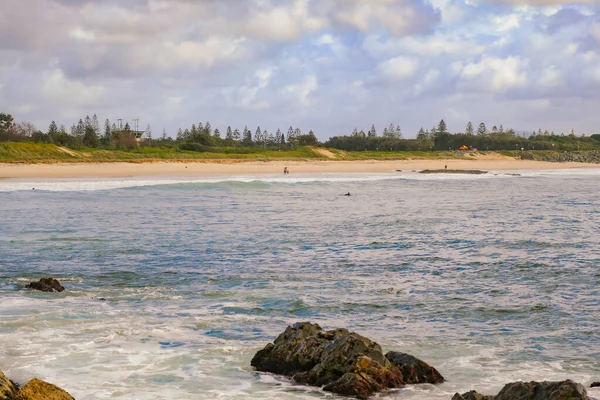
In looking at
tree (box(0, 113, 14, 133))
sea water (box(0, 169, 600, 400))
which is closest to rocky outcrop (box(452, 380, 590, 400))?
sea water (box(0, 169, 600, 400))

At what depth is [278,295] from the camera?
14188 millimetres

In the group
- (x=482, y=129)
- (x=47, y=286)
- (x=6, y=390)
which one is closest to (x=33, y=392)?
(x=6, y=390)

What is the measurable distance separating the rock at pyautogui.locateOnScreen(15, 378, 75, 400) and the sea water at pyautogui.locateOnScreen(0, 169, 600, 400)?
1212mm

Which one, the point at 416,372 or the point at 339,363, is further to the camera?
the point at 416,372

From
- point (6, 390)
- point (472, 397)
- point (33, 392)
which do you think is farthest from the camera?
point (472, 397)

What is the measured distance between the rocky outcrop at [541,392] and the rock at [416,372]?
113 cm

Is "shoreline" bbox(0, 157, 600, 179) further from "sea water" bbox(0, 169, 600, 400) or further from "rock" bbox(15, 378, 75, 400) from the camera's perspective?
"rock" bbox(15, 378, 75, 400)

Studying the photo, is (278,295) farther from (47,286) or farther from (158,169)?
(158,169)

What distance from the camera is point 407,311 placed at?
13.0 metres

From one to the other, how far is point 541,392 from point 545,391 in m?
0.04

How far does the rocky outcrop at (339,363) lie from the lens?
815cm

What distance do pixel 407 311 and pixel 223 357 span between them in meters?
4.42

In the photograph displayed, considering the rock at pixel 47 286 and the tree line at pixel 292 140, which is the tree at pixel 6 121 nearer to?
the tree line at pixel 292 140

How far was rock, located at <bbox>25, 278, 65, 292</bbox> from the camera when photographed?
14.1 metres
